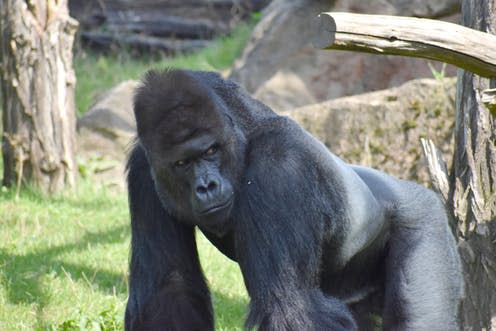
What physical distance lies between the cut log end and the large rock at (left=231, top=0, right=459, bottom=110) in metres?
5.86

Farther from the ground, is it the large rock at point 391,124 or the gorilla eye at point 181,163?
the gorilla eye at point 181,163

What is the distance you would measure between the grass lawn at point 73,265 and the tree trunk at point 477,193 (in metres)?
1.27

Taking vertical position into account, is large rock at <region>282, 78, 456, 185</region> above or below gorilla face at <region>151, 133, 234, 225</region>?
below

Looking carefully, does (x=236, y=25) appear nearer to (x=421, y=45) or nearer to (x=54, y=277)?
(x=54, y=277)

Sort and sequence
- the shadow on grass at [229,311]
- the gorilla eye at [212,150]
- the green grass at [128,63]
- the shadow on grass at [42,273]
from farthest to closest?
1. the green grass at [128,63]
2. the shadow on grass at [42,273]
3. the shadow on grass at [229,311]
4. the gorilla eye at [212,150]

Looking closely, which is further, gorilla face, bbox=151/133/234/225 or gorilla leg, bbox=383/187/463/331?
gorilla leg, bbox=383/187/463/331

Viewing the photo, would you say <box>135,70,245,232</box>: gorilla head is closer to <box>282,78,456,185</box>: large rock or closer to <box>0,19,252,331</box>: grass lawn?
<box>0,19,252,331</box>: grass lawn

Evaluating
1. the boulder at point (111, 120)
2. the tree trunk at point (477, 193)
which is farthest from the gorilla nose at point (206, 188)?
the boulder at point (111, 120)

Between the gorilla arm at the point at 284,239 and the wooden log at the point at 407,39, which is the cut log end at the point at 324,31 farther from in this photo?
the gorilla arm at the point at 284,239

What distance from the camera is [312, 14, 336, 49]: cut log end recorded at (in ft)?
9.52

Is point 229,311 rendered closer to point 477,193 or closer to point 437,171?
point 437,171

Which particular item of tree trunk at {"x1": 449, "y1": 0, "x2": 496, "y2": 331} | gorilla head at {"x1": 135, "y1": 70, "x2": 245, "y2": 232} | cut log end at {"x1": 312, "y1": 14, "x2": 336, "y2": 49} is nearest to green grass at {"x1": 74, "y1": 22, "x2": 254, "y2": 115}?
tree trunk at {"x1": 449, "y1": 0, "x2": 496, "y2": 331}

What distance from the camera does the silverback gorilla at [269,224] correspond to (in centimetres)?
344

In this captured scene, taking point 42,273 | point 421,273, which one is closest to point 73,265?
point 42,273
